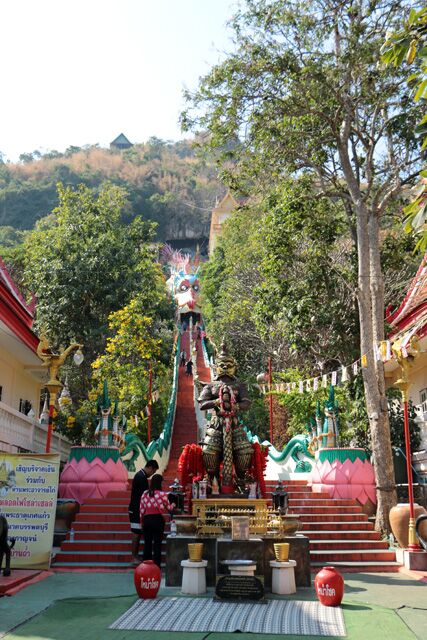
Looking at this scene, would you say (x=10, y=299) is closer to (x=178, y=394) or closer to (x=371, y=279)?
(x=371, y=279)

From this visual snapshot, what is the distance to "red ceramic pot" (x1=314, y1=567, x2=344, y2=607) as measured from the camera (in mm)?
6820

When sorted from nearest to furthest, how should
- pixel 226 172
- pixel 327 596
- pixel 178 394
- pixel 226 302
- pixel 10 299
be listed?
1. pixel 327 596
2. pixel 10 299
3. pixel 226 172
4. pixel 178 394
5. pixel 226 302

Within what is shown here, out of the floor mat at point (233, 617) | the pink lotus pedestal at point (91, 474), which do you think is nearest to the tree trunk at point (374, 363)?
the pink lotus pedestal at point (91, 474)

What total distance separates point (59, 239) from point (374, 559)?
59.8 ft

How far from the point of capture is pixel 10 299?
15.1 m

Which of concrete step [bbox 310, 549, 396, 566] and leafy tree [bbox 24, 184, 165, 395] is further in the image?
leafy tree [bbox 24, 184, 165, 395]

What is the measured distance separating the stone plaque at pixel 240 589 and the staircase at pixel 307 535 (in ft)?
10.1

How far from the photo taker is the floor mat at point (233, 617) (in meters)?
5.94

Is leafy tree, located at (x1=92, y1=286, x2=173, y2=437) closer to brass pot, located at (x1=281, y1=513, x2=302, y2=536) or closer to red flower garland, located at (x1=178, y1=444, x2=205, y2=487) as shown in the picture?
red flower garland, located at (x1=178, y1=444, x2=205, y2=487)

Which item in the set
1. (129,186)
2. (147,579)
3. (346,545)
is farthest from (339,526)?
(129,186)

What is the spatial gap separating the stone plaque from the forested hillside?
208 ft

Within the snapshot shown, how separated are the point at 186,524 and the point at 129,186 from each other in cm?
8658

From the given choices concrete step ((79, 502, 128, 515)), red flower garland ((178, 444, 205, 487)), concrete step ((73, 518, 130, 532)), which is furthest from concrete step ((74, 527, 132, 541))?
red flower garland ((178, 444, 205, 487))

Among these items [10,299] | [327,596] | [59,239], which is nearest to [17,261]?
[59,239]
